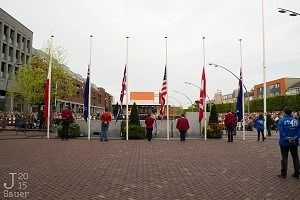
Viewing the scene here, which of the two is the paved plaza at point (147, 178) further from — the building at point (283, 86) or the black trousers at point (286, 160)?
the building at point (283, 86)

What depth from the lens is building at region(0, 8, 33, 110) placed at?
173 ft

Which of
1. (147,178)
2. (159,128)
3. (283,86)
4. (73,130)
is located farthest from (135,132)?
(283,86)

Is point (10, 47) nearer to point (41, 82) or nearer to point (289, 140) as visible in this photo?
point (41, 82)

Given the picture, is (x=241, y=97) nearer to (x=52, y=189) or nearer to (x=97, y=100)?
(x=52, y=189)

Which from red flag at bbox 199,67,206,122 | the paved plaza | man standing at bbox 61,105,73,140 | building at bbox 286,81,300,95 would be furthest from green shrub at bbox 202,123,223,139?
building at bbox 286,81,300,95

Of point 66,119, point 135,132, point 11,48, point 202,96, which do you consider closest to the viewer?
point 66,119

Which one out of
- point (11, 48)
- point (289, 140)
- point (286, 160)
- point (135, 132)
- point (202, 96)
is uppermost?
point (11, 48)

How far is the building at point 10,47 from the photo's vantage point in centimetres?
5268

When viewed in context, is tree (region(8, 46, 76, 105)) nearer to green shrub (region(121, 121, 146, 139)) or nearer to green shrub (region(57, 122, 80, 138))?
green shrub (region(57, 122, 80, 138))

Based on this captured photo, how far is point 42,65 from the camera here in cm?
4288

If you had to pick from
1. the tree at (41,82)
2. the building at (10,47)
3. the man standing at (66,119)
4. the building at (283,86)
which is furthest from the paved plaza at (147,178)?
the building at (283,86)

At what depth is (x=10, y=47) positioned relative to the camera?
2206 inches

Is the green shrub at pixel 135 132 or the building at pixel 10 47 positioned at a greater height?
the building at pixel 10 47

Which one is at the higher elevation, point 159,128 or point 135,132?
point 159,128
